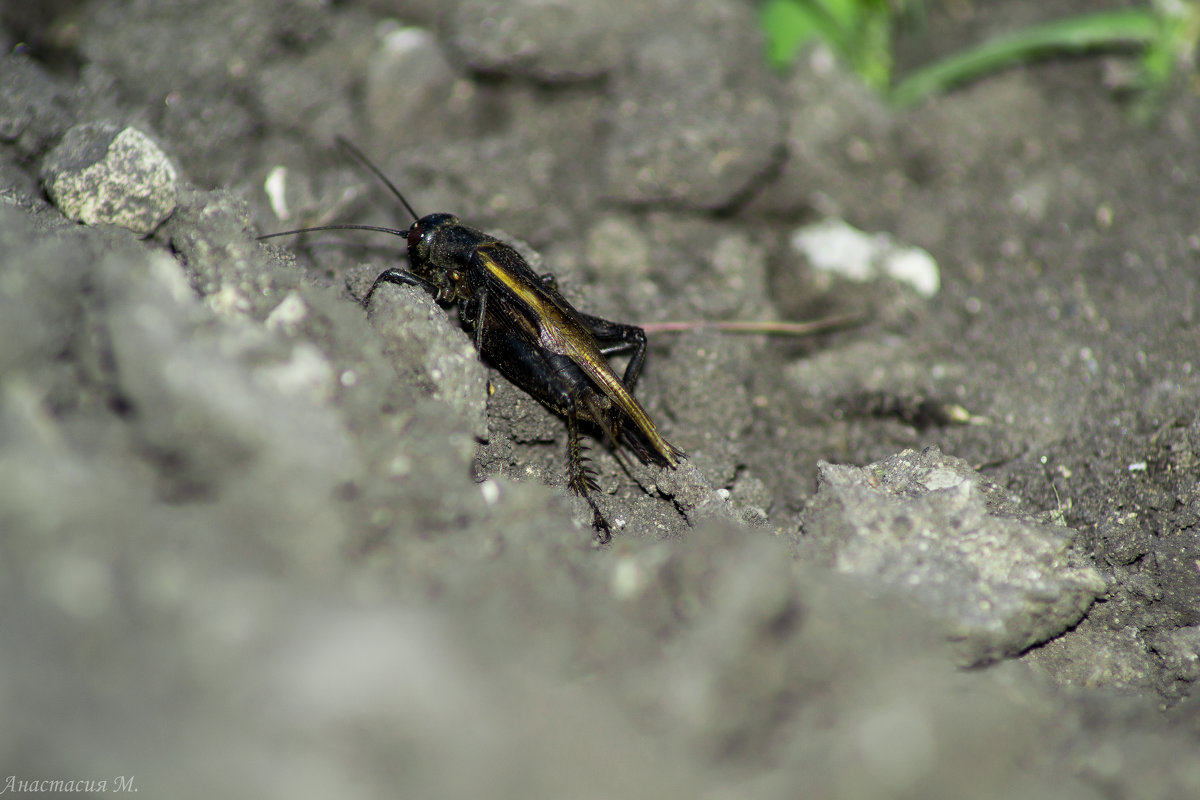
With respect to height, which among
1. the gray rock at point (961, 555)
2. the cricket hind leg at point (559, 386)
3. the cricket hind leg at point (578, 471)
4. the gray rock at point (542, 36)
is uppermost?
the gray rock at point (542, 36)

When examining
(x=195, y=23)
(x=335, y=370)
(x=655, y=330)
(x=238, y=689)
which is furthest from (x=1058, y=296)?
(x=195, y=23)

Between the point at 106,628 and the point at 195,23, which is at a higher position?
the point at 195,23

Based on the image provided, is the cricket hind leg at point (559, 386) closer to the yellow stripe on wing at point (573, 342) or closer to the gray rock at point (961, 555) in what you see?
the yellow stripe on wing at point (573, 342)

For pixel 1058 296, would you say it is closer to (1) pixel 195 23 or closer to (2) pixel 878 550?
(2) pixel 878 550

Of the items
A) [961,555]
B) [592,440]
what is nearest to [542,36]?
[592,440]

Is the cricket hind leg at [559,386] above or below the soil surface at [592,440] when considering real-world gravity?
below

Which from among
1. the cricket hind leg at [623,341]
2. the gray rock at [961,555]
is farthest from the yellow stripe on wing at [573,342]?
the gray rock at [961,555]

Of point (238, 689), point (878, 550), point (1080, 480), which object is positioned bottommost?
point (1080, 480)
